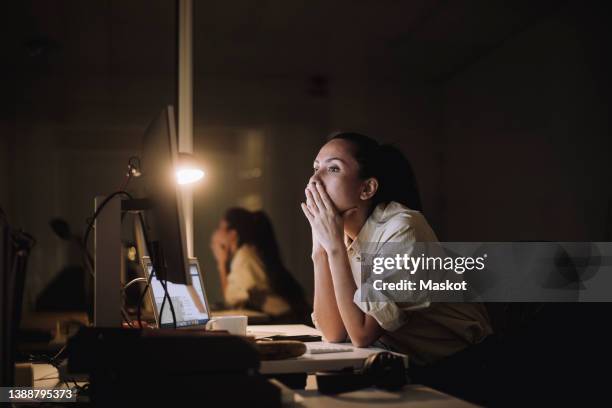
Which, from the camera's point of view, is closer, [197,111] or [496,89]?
[496,89]

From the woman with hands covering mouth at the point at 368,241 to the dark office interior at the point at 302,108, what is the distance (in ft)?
6.88

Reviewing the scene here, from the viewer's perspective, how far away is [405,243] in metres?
1.54

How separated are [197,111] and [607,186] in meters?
3.59

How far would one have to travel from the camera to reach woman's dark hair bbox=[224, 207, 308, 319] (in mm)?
3648

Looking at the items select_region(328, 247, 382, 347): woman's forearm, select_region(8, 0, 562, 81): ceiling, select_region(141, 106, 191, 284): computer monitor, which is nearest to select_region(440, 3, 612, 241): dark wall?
select_region(8, 0, 562, 81): ceiling

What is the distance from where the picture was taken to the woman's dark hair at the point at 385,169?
179 centimetres

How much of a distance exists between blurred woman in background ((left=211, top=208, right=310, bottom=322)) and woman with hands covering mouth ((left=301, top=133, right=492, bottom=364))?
1.73m

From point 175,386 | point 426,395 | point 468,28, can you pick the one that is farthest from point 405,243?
point 468,28

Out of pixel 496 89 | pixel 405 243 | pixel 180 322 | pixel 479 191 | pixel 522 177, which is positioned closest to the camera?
pixel 405 243

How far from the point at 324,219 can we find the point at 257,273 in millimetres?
2033

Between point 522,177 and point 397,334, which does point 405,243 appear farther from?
point 522,177

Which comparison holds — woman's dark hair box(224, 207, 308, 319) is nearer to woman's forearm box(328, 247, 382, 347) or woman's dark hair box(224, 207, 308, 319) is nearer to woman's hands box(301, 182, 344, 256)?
woman's hands box(301, 182, 344, 256)

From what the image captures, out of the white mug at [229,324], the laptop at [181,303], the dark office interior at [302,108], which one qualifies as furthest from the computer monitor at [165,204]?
the dark office interior at [302,108]

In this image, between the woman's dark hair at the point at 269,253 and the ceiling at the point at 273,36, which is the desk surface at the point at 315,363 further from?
the ceiling at the point at 273,36
